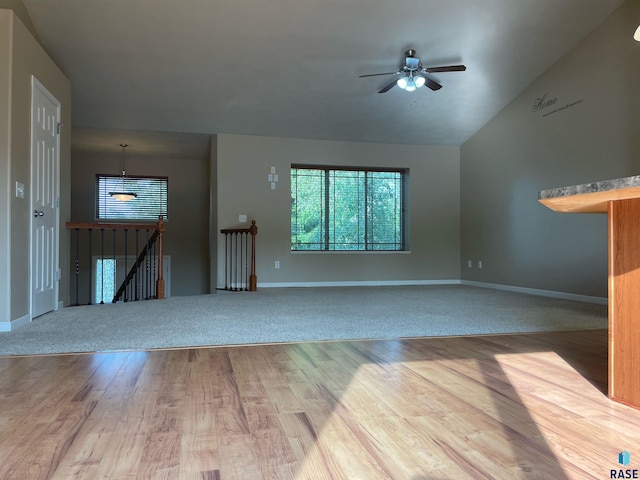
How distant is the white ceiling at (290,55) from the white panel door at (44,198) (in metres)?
0.94

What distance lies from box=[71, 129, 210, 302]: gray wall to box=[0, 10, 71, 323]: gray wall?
395 centimetres

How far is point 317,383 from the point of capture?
1.85 meters

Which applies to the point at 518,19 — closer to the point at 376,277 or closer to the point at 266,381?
the point at 376,277

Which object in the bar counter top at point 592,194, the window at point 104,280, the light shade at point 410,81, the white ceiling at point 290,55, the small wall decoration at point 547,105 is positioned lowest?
the window at point 104,280

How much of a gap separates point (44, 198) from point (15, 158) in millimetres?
720

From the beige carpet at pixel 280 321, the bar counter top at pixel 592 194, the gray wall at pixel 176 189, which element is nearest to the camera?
the bar counter top at pixel 592 194

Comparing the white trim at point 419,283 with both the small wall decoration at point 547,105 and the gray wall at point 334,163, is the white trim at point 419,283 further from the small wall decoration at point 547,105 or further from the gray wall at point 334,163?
the small wall decoration at point 547,105

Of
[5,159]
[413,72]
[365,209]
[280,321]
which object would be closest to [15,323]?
[5,159]

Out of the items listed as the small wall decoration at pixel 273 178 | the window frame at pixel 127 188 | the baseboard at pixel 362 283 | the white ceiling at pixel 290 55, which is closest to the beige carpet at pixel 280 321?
the baseboard at pixel 362 283

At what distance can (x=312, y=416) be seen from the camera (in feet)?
4.85

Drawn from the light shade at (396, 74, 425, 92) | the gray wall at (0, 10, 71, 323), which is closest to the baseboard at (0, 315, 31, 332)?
the gray wall at (0, 10, 71, 323)

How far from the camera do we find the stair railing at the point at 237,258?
6.62 m

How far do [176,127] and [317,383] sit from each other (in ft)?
17.9

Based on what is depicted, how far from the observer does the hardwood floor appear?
3.73ft
